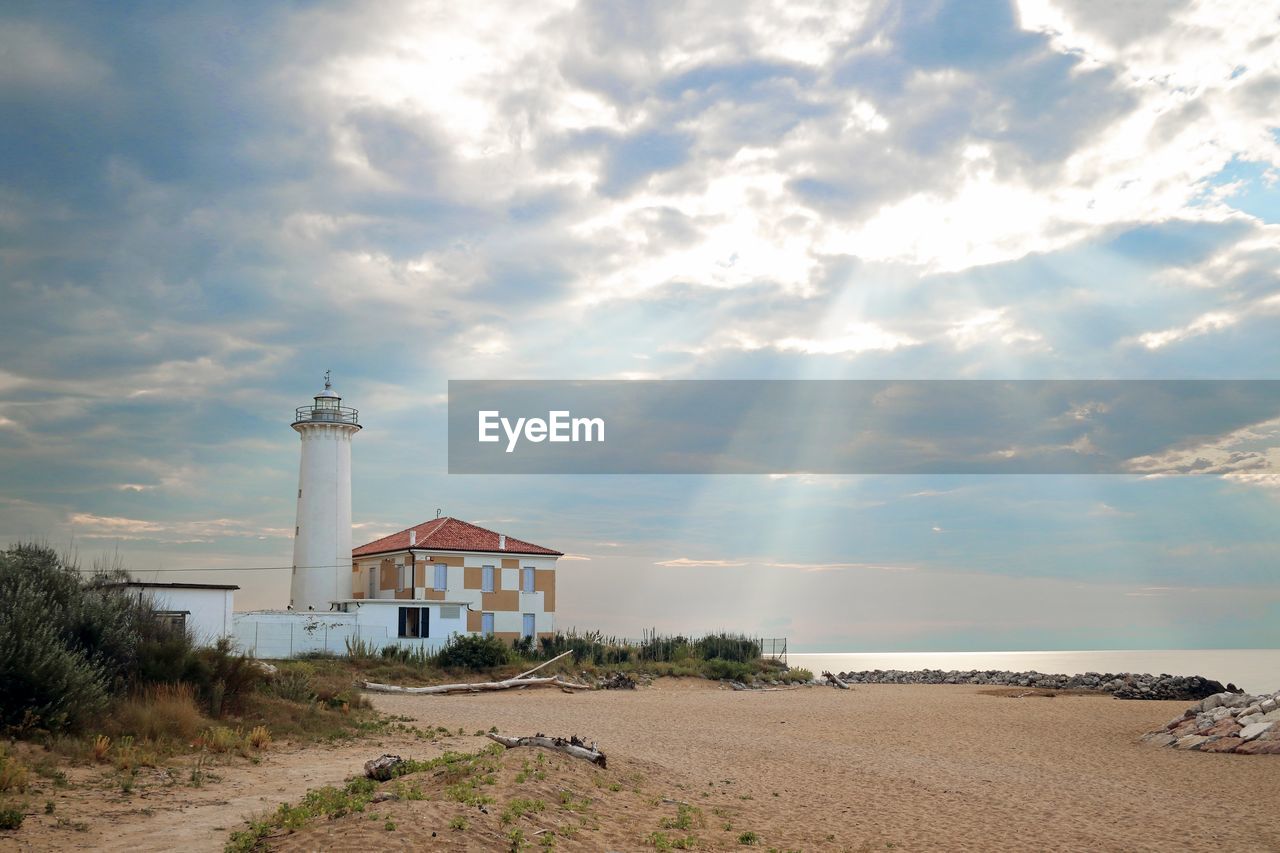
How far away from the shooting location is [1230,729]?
16766 millimetres

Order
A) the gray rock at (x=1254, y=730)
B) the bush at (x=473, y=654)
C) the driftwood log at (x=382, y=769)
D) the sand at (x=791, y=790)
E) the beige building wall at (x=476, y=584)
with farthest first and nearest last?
the beige building wall at (x=476, y=584) → the bush at (x=473, y=654) → the gray rock at (x=1254, y=730) → the driftwood log at (x=382, y=769) → the sand at (x=791, y=790)

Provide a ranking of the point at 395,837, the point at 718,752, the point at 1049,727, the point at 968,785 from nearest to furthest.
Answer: the point at 395,837
the point at 968,785
the point at 718,752
the point at 1049,727

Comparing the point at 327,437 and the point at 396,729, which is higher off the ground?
the point at 327,437

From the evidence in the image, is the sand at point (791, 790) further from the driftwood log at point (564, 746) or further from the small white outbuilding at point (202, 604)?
the small white outbuilding at point (202, 604)

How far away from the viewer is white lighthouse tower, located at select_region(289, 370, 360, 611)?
34094 millimetres

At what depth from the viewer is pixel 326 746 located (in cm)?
1302

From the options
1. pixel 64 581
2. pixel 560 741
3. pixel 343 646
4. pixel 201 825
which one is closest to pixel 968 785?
pixel 560 741

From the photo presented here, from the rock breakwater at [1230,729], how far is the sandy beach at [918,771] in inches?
19.2

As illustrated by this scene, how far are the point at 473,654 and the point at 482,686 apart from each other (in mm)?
2602

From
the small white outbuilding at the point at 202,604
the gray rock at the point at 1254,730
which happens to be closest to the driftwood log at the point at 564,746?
the gray rock at the point at 1254,730

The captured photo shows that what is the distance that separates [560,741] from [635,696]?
15.4m

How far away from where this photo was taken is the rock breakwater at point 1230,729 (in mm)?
16070

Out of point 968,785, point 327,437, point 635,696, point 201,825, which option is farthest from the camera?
point 327,437

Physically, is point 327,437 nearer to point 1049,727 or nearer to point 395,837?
point 1049,727
